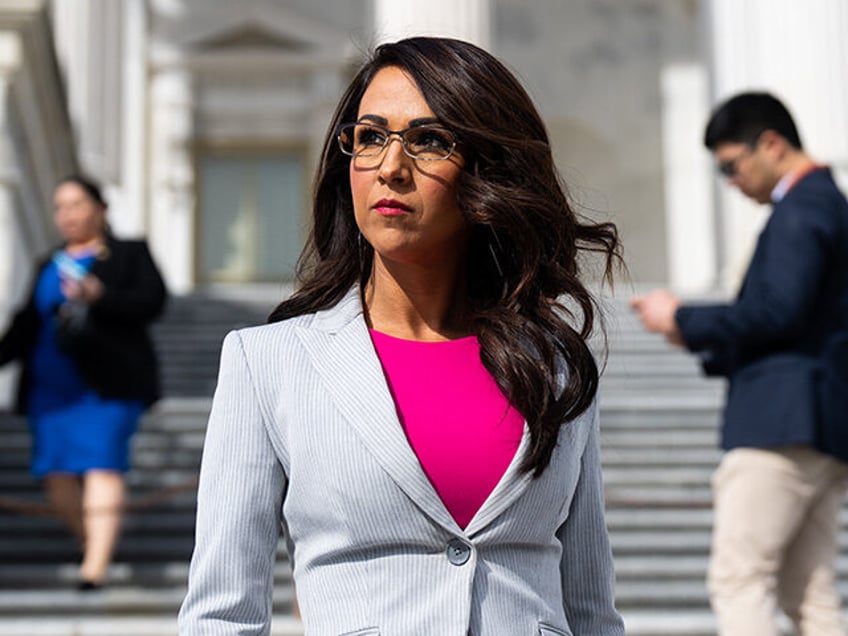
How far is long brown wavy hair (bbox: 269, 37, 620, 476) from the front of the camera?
2.43m

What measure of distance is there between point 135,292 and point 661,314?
10.0 feet

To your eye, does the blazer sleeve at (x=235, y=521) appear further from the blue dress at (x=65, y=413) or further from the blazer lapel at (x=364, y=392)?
the blue dress at (x=65, y=413)

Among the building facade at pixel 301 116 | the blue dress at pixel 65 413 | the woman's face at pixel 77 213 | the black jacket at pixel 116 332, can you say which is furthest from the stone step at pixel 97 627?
the building facade at pixel 301 116

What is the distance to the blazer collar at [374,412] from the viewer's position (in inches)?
89.3

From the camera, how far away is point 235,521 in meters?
2.33

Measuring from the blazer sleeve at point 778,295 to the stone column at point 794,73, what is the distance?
9381 mm

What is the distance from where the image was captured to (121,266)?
24.1ft

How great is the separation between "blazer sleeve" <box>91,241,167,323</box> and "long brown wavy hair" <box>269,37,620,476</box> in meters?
4.60

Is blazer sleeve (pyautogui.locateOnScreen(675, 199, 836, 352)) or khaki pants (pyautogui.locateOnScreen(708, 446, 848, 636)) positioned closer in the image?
khaki pants (pyautogui.locateOnScreen(708, 446, 848, 636))

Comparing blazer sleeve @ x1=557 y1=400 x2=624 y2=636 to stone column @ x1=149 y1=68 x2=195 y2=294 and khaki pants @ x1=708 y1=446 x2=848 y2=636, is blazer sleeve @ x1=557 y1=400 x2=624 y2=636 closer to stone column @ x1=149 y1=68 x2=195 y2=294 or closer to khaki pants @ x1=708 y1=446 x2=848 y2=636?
khaki pants @ x1=708 y1=446 x2=848 y2=636

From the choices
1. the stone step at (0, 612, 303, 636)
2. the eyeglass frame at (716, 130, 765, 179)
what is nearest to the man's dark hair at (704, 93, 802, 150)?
the eyeglass frame at (716, 130, 765, 179)

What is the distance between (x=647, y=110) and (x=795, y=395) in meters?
20.2

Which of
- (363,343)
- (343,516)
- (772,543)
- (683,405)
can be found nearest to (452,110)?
(363,343)

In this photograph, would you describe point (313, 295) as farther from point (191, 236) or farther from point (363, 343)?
point (191, 236)
